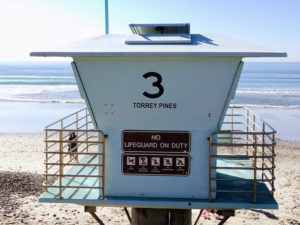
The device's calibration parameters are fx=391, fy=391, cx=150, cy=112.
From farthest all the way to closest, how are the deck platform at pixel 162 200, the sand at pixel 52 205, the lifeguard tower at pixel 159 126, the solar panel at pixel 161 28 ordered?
the sand at pixel 52 205 → the solar panel at pixel 161 28 → the deck platform at pixel 162 200 → the lifeguard tower at pixel 159 126

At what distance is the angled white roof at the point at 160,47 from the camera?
21.5 feet

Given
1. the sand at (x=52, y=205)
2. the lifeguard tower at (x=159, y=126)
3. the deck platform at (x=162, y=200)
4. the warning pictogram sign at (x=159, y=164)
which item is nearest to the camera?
the lifeguard tower at (x=159, y=126)

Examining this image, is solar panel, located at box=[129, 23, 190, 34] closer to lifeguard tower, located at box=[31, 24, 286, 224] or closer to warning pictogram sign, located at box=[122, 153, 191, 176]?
lifeguard tower, located at box=[31, 24, 286, 224]

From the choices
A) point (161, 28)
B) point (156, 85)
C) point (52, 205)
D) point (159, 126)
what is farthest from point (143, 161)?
point (52, 205)

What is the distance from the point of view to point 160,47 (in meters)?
7.11

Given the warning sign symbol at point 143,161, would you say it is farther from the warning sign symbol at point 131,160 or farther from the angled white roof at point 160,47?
the angled white roof at point 160,47

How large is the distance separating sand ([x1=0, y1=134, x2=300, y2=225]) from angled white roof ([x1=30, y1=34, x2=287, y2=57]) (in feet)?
24.7

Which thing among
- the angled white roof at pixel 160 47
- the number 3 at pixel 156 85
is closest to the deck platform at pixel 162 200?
the number 3 at pixel 156 85

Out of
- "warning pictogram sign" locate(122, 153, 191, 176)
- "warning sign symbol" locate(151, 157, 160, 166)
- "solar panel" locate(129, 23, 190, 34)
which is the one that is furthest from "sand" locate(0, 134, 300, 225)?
"solar panel" locate(129, 23, 190, 34)

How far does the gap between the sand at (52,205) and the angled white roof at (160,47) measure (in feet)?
24.7

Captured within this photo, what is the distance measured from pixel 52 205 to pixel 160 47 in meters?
9.61

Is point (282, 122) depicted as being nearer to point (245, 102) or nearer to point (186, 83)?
point (245, 102)

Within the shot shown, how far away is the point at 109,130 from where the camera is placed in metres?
7.32

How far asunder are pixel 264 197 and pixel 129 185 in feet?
8.44
